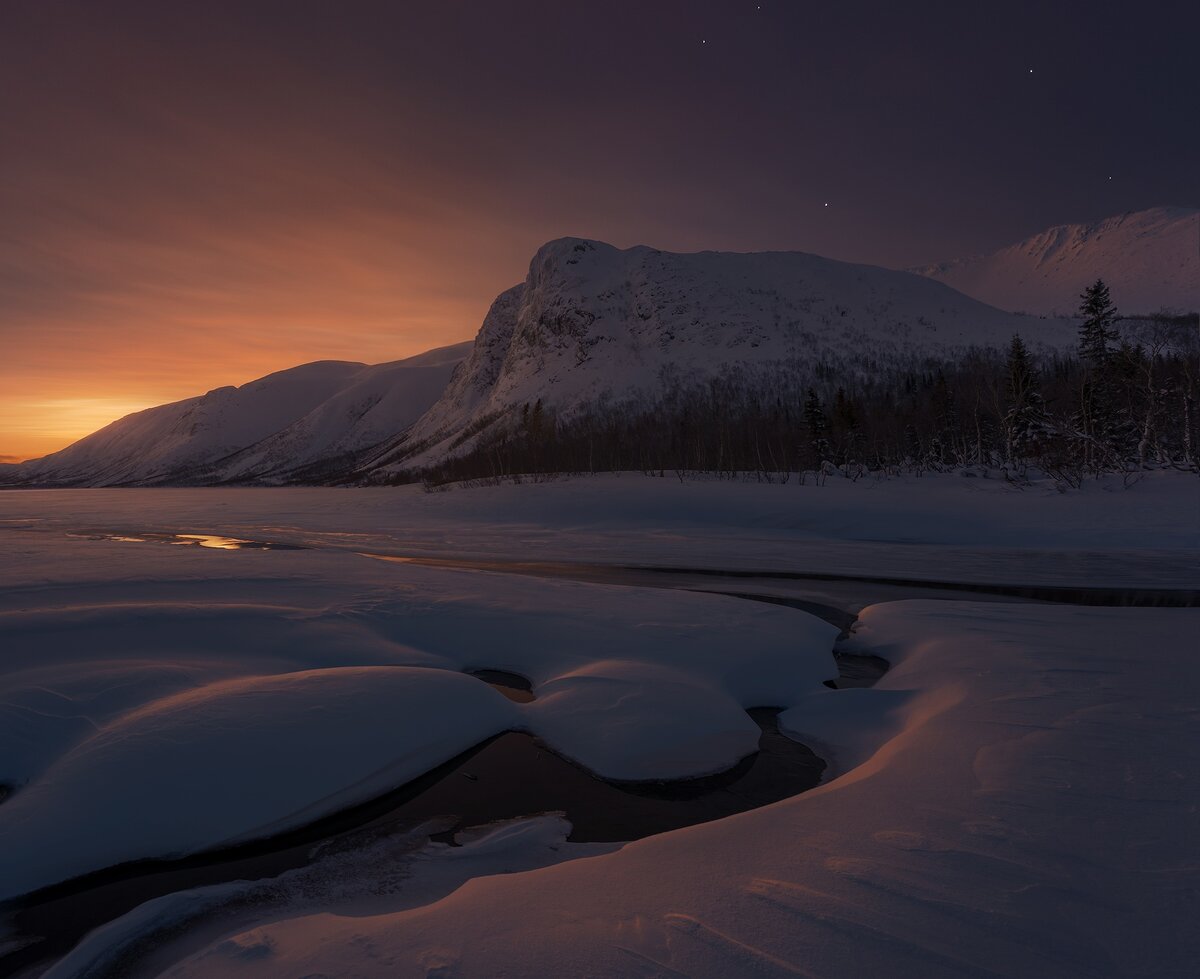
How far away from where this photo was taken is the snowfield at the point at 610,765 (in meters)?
3.48

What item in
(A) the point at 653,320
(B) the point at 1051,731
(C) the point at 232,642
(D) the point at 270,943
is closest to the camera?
(D) the point at 270,943

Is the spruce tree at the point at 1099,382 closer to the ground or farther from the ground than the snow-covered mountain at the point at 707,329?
closer to the ground

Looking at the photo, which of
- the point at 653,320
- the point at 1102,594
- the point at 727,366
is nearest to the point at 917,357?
the point at 727,366

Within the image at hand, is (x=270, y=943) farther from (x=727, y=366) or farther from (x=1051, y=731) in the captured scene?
(x=727, y=366)

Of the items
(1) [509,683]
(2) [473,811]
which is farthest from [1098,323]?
(2) [473,811]

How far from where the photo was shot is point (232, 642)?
9.19m

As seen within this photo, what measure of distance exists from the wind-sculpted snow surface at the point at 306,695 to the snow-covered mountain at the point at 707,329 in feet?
393

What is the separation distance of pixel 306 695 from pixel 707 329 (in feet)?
521

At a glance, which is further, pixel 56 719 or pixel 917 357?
pixel 917 357

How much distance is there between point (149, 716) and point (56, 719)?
111cm

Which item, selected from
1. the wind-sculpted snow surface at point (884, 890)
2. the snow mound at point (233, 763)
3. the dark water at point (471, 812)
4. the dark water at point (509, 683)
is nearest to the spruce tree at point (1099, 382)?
the wind-sculpted snow surface at point (884, 890)

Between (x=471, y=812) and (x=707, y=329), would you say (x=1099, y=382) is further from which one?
(x=707, y=329)

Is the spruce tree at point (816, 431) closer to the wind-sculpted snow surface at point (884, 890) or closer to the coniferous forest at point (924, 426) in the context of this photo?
the coniferous forest at point (924, 426)

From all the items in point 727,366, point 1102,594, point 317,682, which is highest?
point 727,366
